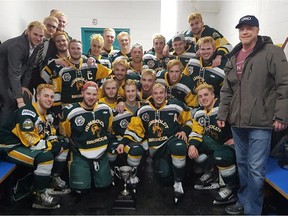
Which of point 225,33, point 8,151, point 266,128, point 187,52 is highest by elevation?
point 225,33

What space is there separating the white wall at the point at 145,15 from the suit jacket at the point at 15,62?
836 millimetres

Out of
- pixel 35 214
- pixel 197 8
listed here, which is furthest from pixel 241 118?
pixel 197 8

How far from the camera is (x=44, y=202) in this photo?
2.14 m

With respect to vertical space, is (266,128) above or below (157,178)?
above

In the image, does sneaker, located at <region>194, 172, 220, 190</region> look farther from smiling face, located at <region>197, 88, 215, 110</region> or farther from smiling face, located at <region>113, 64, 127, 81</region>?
smiling face, located at <region>113, 64, 127, 81</region>

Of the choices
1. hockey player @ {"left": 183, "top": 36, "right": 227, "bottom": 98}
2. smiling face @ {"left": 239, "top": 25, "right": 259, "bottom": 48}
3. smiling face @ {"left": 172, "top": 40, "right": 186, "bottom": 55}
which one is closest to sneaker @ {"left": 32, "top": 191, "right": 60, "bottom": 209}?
hockey player @ {"left": 183, "top": 36, "right": 227, "bottom": 98}

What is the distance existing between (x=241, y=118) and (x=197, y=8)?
330 centimetres

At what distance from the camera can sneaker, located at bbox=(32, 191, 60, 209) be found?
2141 mm

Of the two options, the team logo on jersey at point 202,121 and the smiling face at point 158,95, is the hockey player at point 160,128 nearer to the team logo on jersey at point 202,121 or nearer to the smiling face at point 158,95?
the smiling face at point 158,95

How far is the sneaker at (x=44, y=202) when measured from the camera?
2.14 m

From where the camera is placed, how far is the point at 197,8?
4.62m

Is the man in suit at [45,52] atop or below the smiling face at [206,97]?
atop

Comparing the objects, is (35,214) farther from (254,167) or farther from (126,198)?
(254,167)

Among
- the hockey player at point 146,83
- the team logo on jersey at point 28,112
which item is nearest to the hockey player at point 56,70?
the team logo on jersey at point 28,112
